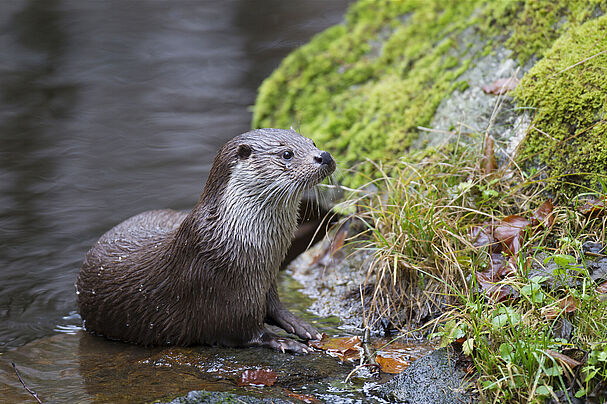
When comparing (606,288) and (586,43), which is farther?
(586,43)

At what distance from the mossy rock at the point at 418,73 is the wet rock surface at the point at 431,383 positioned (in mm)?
1691

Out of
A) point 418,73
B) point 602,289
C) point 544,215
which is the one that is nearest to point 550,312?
point 602,289

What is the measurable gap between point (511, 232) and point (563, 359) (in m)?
1.13

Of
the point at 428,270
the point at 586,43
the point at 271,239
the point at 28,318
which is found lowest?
the point at 28,318

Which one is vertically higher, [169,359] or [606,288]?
[606,288]

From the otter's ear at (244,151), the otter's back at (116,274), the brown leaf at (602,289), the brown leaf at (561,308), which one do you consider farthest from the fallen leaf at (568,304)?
the otter's back at (116,274)

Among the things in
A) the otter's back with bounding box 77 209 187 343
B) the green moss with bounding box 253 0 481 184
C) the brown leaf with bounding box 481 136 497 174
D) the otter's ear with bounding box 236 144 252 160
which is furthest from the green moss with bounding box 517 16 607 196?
the otter's back with bounding box 77 209 187 343

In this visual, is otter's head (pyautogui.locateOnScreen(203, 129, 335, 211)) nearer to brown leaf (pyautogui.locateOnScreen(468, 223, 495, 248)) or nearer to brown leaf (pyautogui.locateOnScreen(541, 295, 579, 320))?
brown leaf (pyautogui.locateOnScreen(468, 223, 495, 248))

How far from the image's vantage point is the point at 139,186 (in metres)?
7.04

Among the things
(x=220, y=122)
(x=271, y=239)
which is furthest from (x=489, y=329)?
(x=220, y=122)

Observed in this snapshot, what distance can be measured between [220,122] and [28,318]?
14.5 feet

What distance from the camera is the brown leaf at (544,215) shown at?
371cm

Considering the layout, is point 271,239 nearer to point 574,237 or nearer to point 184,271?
point 184,271

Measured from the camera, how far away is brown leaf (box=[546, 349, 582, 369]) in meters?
2.78
